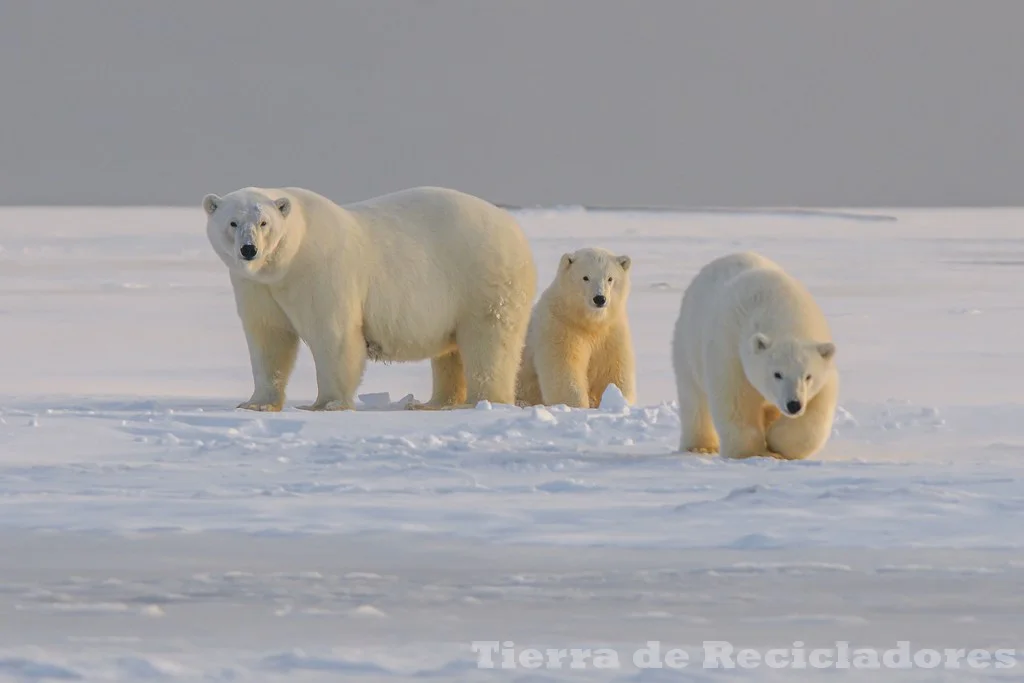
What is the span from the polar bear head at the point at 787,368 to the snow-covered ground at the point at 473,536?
0.21 m

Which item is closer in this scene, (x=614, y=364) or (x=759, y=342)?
(x=759, y=342)

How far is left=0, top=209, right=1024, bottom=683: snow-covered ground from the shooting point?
3.18 metres

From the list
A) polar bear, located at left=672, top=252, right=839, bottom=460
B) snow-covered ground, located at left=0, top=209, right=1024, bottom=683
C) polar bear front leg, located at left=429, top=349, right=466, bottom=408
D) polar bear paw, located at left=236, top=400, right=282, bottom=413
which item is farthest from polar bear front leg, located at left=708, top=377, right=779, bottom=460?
polar bear front leg, located at left=429, top=349, right=466, bottom=408

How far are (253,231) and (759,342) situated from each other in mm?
2224

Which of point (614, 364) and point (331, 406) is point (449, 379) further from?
point (331, 406)

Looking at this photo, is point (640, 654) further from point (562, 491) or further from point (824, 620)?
point (562, 491)

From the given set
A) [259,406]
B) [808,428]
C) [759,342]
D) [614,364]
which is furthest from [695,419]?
[259,406]

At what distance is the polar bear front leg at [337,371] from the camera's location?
688cm

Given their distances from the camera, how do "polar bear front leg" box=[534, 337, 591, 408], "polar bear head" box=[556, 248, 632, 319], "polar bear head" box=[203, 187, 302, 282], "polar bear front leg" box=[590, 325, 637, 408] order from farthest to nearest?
"polar bear front leg" box=[590, 325, 637, 408], "polar bear front leg" box=[534, 337, 591, 408], "polar bear head" box=[556, 248, 632, 319], "polar bear head" box=[203, 187, 302, 282]

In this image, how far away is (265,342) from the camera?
7031 mm

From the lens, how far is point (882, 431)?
249 inches

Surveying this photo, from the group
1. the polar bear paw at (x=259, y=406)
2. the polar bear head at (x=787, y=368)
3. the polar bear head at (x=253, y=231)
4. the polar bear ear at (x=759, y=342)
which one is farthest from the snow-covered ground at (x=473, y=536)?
the polar bear head at (x=253, y=231)

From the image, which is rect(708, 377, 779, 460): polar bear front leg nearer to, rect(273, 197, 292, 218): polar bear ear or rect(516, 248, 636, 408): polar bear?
rect(516, 248, 636, 408): polar bear

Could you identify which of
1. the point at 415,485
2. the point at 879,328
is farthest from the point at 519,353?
the point at 879,328
